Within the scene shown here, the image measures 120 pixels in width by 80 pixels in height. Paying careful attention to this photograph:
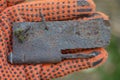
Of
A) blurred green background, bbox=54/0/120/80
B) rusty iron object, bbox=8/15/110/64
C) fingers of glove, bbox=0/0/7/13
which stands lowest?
blurred green background, bbox=54/0/120/80

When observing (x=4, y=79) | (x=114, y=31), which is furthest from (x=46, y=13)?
(x=114, y=31)

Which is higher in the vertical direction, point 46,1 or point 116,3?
point 46,1

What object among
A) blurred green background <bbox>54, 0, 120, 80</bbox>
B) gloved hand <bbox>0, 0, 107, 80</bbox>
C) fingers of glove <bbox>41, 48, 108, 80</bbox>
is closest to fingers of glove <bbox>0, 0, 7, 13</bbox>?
gloved hand <bbox>0, 0, 107, 80</bbox>

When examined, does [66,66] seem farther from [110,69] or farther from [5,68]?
[110,69]

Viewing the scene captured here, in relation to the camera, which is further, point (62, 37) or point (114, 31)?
point (114, 31)

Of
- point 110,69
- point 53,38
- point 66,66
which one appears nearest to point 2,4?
point 53,38

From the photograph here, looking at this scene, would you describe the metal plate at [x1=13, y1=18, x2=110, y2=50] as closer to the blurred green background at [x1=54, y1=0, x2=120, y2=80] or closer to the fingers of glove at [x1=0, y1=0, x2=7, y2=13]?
the fingers of glove at [x1=0, y1=0, x2=7, y2=13]

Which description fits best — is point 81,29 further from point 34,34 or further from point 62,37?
point 34,34

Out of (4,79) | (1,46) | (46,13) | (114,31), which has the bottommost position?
(114,31)

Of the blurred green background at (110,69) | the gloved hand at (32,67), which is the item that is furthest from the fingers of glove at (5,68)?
the blurred green background at (110,69)
